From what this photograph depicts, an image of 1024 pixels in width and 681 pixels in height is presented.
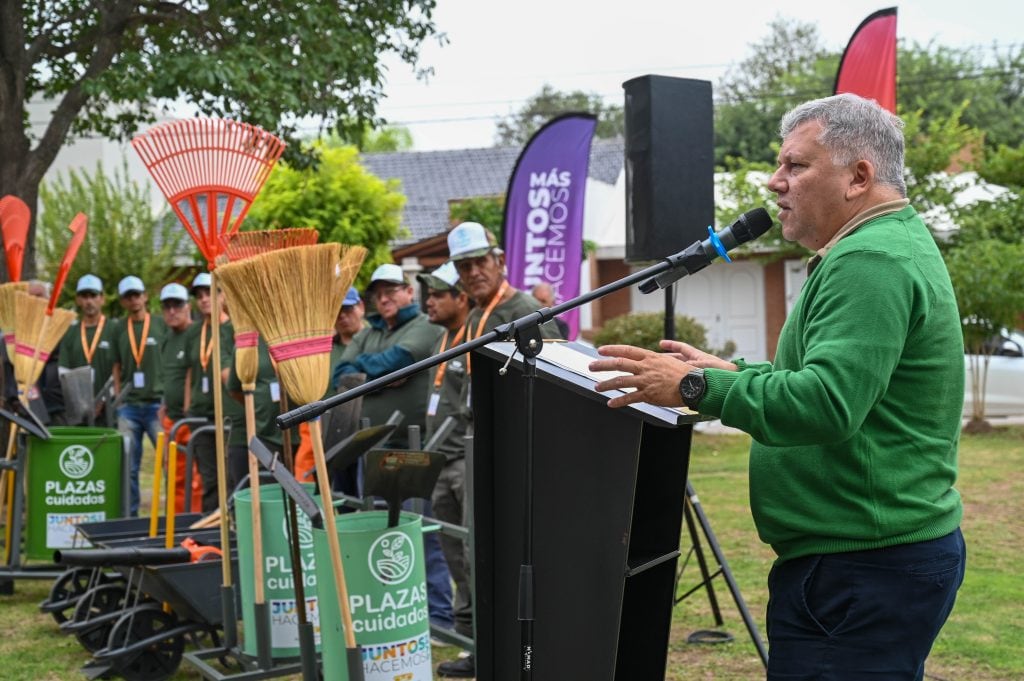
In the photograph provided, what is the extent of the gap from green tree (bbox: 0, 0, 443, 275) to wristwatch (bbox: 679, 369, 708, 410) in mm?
8842

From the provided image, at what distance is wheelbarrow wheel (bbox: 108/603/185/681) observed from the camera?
5961mm

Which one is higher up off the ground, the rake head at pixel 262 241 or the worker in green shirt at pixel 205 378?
the rake head at pixel 262 241

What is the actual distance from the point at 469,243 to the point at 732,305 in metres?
26.3

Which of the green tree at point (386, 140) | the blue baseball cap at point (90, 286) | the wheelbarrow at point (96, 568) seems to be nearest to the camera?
the wheelbarrow at point (96, 568)

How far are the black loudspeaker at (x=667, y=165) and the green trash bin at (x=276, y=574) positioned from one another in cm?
212

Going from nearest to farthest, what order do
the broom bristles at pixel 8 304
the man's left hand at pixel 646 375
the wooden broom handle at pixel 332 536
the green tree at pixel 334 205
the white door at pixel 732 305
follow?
1. the man's left hand at pixel 646 375
2. the wooden broom handle at pixel 332 536
3. the broom bristles at pixel 8 304
4. the green tree at pixel 334 205
5. the white door at pixel 732 305

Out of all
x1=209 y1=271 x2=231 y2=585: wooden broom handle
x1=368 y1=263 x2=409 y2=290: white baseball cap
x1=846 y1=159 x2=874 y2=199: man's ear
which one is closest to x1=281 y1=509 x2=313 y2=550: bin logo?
x1=209 y1=271 x2=231 y2=585: wooden broom handle

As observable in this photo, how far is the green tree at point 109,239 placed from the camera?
25641 mm

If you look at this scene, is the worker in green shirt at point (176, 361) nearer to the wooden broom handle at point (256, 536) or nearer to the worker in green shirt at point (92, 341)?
the worker in green shirt at point (92, 341)

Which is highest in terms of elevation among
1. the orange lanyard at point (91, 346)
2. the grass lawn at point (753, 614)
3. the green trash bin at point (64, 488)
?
the orange lanyard at point (91, 346)

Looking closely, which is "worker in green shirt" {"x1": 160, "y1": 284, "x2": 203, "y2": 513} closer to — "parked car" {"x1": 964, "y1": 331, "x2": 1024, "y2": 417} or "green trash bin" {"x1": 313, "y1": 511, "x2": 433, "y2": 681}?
"green trash bin" {"x1": 313, "y1": 511, "x2": 433, "y2": 681}

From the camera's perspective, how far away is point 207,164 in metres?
5.46

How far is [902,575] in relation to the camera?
272 centimetres

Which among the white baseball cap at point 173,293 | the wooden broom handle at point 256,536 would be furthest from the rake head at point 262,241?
the white baseball cap at point 173,293
